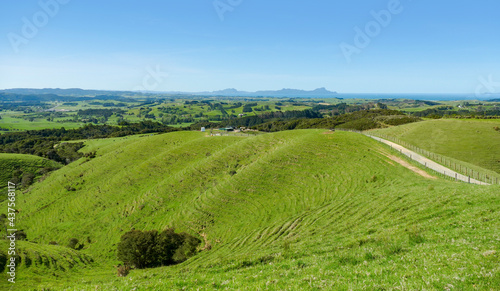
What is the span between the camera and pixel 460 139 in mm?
83438

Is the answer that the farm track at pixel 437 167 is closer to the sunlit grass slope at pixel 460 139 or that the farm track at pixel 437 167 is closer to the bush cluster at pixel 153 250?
the sunlit grass slope at pixel 460 139

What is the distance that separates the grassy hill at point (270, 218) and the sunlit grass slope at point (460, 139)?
44.4 meters

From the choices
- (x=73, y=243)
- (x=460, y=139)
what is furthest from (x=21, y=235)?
(x=460, y=139)

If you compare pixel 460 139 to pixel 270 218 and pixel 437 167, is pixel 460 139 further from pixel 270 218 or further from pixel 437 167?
pixel 270 218

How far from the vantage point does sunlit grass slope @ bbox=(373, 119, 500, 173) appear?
72062mm

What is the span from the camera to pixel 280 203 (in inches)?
1539

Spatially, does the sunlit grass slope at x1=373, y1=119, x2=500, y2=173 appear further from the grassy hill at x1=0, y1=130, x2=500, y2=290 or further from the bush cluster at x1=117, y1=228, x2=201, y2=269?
the bush cluster at x1=117, y1=228, x2=201, y2=269

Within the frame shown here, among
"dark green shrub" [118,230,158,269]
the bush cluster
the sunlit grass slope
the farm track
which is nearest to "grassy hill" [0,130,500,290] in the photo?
the bush cluster

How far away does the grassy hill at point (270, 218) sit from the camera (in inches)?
455

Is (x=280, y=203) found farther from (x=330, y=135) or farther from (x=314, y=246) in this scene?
(x=330, y=135)

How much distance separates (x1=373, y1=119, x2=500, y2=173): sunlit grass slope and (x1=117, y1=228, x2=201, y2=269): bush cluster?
81.9 m

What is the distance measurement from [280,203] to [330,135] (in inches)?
1133

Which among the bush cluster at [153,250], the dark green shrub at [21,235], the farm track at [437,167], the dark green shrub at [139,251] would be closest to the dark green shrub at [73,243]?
the dark green shrub at [21,235]

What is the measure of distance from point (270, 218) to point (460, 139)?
85022 mm
